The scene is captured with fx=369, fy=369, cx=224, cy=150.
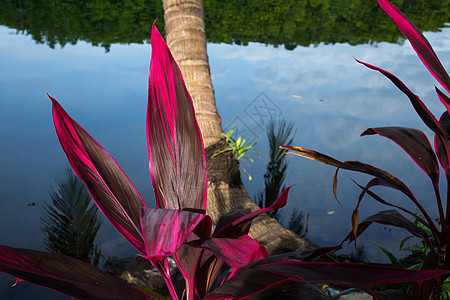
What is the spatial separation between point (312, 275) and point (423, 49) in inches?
18.2

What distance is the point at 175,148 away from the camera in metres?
0.63

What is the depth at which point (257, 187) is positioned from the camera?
240cm

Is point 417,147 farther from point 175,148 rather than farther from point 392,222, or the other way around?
point 175,148

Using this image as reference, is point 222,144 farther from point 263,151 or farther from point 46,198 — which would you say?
point 46,198

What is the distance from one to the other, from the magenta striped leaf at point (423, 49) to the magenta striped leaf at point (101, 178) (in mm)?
570

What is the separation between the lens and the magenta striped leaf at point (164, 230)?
0.40 m

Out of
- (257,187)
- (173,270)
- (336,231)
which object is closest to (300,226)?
(336,231)

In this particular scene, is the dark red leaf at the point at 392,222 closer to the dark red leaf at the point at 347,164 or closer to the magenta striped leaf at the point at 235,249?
the dark red leaf at the point at 347,164

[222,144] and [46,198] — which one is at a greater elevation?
[222,144]

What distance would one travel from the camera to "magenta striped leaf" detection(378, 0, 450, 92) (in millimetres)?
654

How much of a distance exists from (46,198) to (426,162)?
2.07m

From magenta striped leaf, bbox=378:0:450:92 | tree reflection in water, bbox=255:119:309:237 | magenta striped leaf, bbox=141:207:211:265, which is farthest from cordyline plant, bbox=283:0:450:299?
tree reflection in water, bbox=255:119:309:237

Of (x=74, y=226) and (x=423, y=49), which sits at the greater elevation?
(x=423, y=49)

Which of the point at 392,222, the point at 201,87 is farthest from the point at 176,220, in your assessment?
the point at 201,87
